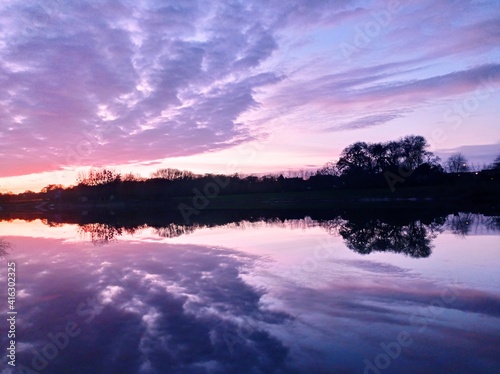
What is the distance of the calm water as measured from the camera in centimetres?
663

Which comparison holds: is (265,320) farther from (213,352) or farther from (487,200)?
(487,200)

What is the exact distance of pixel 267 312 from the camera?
9.16m

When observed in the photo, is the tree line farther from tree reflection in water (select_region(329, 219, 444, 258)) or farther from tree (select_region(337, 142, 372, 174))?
tree reflection in water (select_region(329, 219, 444, 258))

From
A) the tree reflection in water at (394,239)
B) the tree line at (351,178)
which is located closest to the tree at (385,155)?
the tree line at (351,178)

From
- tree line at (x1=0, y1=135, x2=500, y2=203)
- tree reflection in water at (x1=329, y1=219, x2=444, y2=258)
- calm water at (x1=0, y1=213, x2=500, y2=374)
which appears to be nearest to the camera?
calm water at (x1=0, y1=213, x2=500, y2=374)

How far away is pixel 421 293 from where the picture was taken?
1029 centimetres

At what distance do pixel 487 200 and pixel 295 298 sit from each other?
56686 millimetres

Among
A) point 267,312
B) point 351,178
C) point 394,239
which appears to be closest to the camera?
point 267,312

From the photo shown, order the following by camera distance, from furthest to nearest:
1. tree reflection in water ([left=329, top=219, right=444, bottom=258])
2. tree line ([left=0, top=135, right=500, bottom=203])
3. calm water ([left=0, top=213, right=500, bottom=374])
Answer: tree line ([left=0, top=135, right=500, bottom=203])
tree reflection in water ([left=329, top=219, right=444, bottom=258])
calm water ([left=0, top=213, right=500, bottom=374])

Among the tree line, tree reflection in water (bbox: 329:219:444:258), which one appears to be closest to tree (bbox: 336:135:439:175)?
the tree line

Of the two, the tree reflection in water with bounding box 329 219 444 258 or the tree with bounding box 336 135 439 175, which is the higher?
the tree with bounding box 336 135 439 175

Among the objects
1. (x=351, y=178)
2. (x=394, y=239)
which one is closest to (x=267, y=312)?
(x=394, y=239)

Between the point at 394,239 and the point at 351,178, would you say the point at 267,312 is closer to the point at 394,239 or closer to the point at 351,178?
the point at 394,239

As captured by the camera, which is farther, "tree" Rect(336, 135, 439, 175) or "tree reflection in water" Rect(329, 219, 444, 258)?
"tree" Rect(336, 135, 439, 175)
